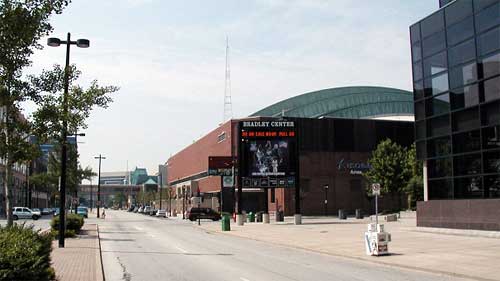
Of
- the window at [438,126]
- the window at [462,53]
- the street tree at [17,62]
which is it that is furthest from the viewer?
the window at [438,126]

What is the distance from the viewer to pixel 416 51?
111 feet

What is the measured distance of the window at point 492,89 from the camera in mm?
26820

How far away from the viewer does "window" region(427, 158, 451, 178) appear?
30.5 meters

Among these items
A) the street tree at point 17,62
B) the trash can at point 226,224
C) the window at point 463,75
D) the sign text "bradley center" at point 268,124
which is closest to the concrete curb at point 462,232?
the window at point 463,75

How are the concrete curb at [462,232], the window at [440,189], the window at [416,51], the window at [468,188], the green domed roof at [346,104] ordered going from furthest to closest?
1. the green domed roof at [346,104]
2. the window at [416,51]
3. the window at [440,189]
4. the window at [468,188]
5. the concrete curb at [462,232]

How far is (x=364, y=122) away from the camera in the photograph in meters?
90.7

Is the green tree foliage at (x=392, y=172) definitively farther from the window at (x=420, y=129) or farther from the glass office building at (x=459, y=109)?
the glass office building at (x=459, y=109)

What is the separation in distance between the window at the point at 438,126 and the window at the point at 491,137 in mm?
3013

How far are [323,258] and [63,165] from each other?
35.6 feet

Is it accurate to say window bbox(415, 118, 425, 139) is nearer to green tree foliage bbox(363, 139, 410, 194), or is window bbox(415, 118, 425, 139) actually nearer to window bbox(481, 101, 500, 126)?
window bbox(481, 101, 500, 126)

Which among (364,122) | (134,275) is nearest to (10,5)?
(134,275)

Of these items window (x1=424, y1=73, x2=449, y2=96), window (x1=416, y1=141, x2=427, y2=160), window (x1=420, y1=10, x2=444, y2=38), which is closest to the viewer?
window (x1=424, y1=73, x2=449, y2=96)

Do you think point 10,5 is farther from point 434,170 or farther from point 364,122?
point 364,122

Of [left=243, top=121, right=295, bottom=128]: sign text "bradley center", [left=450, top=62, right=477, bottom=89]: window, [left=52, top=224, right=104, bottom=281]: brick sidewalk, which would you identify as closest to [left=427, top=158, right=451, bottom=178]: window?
[left=450, top=62, right=477, bottom=89]: window
